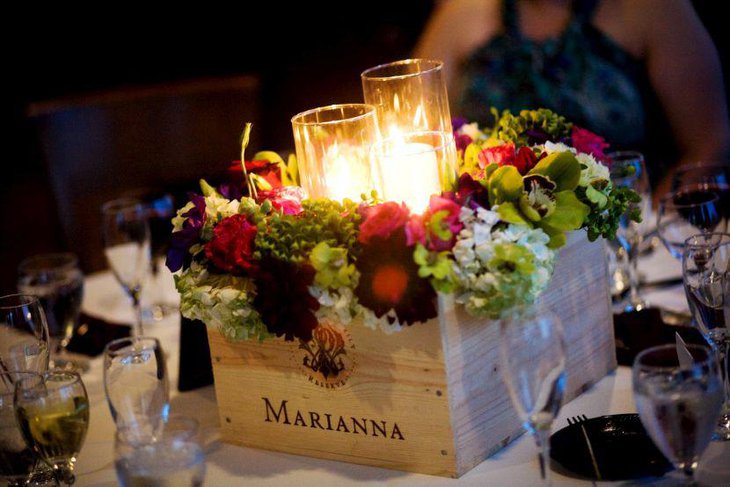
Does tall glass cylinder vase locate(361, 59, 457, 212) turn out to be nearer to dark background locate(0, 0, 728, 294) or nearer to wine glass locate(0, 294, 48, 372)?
wine glass locate(0, 294, 48, 372)

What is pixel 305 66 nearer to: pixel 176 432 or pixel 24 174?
pixel 24 174

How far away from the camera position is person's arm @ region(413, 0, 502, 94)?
2.95 metres

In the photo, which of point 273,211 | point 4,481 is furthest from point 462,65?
point 4,481

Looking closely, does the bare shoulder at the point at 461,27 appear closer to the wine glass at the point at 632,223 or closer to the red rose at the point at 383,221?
the wine glass at the point at 632,223

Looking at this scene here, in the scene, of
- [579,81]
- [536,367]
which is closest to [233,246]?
[536,367]

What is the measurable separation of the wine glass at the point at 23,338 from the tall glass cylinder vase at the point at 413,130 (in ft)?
1.88

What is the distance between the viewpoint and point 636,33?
273cm

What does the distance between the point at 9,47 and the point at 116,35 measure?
0.72 metres

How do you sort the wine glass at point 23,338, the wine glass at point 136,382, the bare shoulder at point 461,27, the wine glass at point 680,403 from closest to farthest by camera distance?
1. the wine glass at point 680,403
2. the wine glass at point 136,382
3. the wine glass at point 23,338
4. the bare shoulder at point 461,27

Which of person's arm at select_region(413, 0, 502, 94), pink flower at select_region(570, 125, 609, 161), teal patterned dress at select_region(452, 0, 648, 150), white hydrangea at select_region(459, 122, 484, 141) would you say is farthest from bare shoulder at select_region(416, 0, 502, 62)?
pink flower at select_region(570, 125, 609, 161)

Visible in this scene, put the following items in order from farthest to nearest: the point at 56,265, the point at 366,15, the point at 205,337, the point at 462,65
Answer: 1. the point at 366,15
2. the point at 462,65
3. the point at 56,265
4. the point at 205,337

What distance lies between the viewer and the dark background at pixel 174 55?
4.68 metres

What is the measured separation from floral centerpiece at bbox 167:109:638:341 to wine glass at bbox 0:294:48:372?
0.86ft

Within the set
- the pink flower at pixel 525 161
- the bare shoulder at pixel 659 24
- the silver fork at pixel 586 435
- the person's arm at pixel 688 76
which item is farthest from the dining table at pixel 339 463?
the bare shoulder at pixel 659 24
